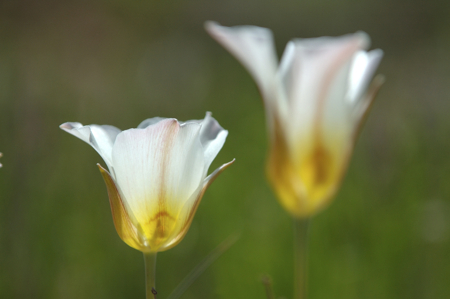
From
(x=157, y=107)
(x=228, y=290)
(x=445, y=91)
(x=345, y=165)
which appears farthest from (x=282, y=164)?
(x=445, y=91)

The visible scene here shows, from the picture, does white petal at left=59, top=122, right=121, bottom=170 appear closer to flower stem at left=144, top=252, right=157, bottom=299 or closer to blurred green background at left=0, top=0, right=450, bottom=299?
flower stem at left=144, top=252, right=157, bottom=299

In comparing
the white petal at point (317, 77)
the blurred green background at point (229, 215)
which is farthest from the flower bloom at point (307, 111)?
the blurred green background at point (229, 215)

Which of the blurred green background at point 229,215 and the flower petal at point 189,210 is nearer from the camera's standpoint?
the flower petal at point 189,210

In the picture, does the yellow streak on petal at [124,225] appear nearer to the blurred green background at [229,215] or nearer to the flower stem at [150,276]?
the flower stem at [150,276]

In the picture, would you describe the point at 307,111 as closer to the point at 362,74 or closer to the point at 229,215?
the point at 362,74

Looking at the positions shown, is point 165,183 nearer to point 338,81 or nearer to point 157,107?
point 338,81

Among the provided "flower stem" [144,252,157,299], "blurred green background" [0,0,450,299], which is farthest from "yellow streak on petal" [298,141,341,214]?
"blurred green background" [0,0,450,299]

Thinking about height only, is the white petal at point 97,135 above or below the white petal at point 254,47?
below
